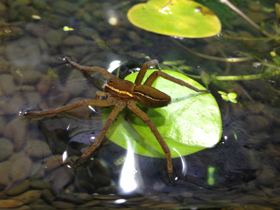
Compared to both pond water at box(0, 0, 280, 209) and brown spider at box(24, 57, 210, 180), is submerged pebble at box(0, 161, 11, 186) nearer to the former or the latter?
pond water at box(0, 0, 280, 209)

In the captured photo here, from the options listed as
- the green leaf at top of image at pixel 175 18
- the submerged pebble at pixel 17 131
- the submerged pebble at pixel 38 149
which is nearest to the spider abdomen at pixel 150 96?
the submerged pebble at pixel 38 149

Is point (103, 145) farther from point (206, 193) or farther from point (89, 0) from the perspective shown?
point (89, 0)

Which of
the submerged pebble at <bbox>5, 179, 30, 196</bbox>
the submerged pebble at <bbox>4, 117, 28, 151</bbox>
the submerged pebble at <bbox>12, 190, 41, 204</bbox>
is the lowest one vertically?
the submerged pebble at <bbox>12, 190, 41, 204</bbox>

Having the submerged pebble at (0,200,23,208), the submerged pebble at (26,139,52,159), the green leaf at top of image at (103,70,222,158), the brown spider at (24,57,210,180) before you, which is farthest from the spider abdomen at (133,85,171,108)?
the submerged pebble at (0,200,23,208)

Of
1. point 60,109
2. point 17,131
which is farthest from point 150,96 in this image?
point 17,131


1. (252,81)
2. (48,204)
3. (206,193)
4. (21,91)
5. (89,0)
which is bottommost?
(48,204)

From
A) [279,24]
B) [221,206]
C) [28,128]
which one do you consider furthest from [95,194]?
[279,24]

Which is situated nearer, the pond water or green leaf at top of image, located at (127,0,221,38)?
the pond water
